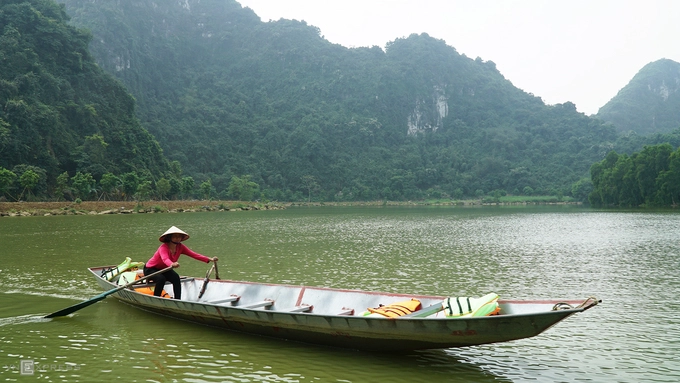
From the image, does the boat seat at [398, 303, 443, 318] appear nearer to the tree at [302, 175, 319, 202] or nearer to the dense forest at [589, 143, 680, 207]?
the dense forest at [589, 143, 680, 207]

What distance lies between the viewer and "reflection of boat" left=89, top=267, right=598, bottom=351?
6633 mm

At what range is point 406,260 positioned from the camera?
19875mm

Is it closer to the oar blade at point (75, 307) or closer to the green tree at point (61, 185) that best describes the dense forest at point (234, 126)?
the green tree at point (61, 185)

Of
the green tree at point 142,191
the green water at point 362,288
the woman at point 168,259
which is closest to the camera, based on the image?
the green water at point 362,288

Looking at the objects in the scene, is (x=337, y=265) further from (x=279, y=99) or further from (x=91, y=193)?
(x=279, y=99)

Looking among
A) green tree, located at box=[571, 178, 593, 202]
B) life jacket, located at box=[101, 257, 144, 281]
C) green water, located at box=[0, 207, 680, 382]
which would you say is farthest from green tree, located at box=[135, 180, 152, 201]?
green tree, located at box=[571, 178, 593, 202]

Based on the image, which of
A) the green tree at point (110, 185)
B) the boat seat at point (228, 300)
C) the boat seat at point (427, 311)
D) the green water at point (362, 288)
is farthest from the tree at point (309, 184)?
the boat seat at point (427, 311)

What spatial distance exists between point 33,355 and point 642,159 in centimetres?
7914

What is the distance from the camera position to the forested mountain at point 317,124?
456 ft

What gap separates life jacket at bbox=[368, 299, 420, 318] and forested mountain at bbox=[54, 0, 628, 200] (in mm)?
117974

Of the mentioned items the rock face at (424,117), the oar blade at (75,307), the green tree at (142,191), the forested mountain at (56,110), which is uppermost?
the rock face at (424,117)

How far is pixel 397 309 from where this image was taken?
795 cm

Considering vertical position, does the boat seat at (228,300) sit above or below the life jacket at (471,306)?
below

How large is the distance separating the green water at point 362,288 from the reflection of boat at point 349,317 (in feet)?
1.07
